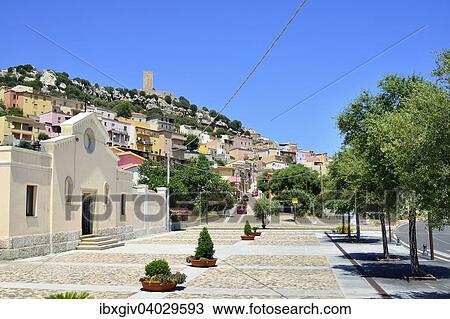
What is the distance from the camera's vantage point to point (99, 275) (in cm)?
1647

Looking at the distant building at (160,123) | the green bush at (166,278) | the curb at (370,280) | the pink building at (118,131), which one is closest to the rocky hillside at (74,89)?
the distant building at (160,123)

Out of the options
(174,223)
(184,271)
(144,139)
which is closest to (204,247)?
(184,271)

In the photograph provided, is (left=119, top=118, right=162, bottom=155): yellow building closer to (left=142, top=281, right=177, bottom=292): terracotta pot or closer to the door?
the door

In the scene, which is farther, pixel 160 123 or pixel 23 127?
pixel 160 123

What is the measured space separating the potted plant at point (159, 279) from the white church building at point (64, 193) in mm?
8892

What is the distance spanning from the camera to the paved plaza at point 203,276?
42.9ft

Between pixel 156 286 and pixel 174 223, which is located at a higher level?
pixel 174 223

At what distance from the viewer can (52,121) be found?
9281cm

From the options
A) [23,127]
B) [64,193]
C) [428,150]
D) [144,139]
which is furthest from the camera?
[144,139]

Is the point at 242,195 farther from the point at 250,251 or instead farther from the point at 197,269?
the point at 197,269

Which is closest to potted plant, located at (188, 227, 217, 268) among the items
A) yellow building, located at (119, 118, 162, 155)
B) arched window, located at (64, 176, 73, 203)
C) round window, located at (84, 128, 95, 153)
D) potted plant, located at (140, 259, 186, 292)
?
potted plant, located at (140, 259, 186, 292)

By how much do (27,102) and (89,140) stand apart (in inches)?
3288

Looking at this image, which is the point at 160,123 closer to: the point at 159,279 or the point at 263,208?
the point at 263,208
